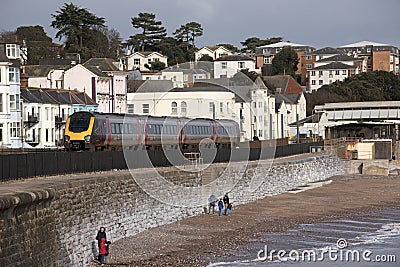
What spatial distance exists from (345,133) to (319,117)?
4593 mm

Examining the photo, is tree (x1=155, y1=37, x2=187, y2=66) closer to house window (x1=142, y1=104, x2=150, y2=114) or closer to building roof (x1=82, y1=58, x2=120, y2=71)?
house window (x1=142, y1=104, x2=150, y2=114)

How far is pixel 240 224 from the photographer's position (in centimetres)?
3253

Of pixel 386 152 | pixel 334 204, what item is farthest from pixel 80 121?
pixel 386 152

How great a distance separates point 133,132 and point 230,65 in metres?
77.0

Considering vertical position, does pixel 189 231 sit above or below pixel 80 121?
below

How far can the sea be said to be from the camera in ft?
81.3

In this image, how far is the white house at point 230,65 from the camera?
372 ft

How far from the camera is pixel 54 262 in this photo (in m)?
19.4

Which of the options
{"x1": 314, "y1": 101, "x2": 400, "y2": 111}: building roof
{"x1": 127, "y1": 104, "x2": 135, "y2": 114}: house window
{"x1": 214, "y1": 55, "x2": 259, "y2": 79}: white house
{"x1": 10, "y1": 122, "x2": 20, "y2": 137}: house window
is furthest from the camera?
{"x1": 214, "y1": 55, "x2": 259, "y2": 79}: white house

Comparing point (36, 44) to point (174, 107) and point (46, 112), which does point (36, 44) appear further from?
point (46, 112)

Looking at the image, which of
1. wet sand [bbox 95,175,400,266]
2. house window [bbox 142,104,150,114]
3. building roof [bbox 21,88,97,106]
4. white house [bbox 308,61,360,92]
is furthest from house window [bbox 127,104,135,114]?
white house [bbox 308,61,360,92]

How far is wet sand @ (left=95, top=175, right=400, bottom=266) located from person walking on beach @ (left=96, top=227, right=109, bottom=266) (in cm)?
35

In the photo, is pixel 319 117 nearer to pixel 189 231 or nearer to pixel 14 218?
pixel 189 231

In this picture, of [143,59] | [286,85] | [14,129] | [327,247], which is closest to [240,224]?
[327,247]
